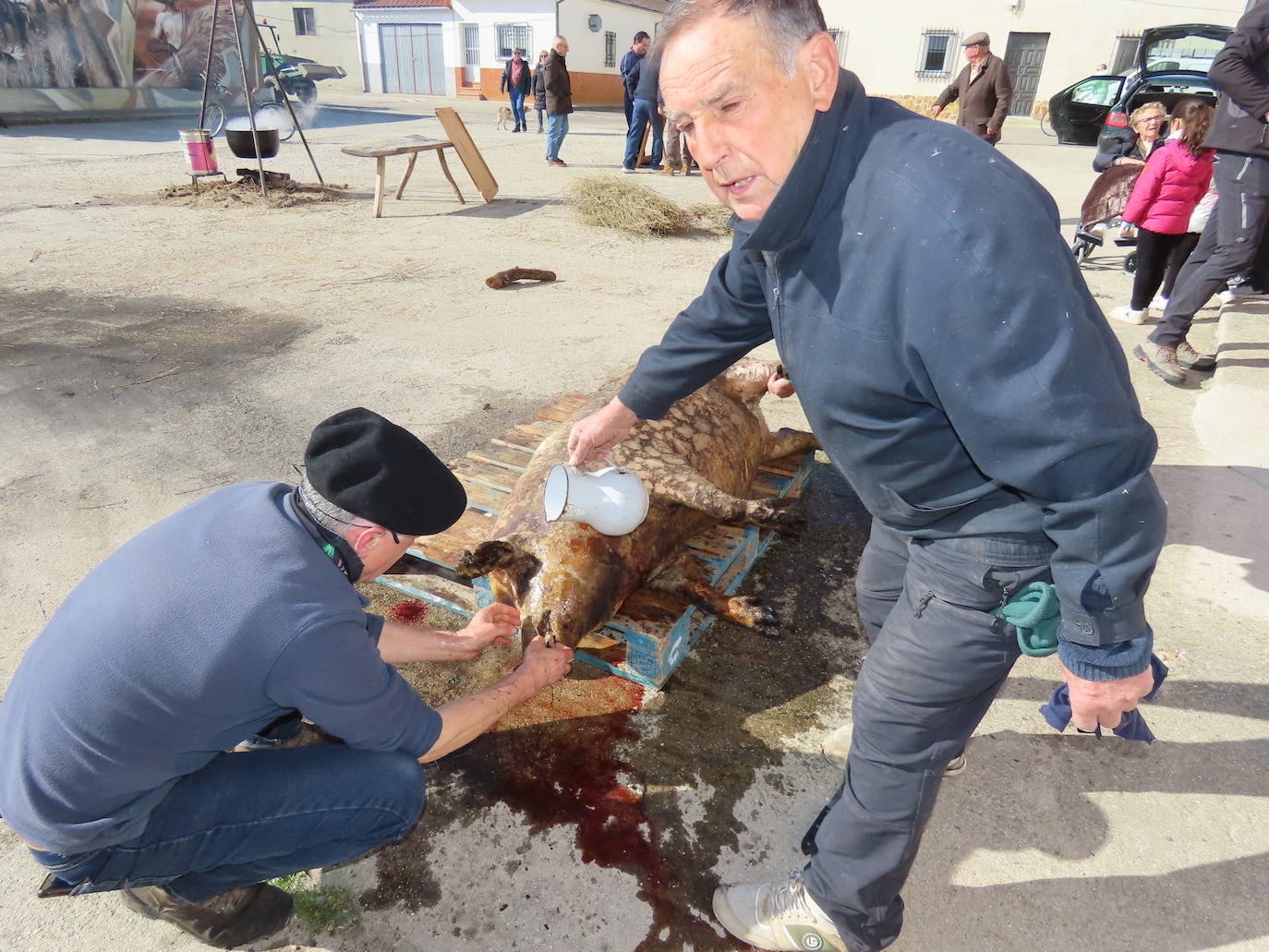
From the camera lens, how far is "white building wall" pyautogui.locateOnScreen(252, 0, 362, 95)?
3822cm

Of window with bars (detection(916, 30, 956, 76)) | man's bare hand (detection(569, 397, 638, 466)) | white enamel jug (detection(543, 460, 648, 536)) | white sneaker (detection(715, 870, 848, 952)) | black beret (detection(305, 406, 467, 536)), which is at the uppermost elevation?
window with bars (detection(916, 30, 956, 76))

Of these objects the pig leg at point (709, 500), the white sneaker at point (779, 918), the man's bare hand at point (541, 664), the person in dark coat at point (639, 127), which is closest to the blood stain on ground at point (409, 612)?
the man's bare hand at point (541, 664)

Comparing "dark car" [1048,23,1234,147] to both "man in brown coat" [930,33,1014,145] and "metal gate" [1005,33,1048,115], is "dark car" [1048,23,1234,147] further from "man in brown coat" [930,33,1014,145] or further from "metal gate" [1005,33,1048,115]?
"metal gate" [1005,33,1048,115]

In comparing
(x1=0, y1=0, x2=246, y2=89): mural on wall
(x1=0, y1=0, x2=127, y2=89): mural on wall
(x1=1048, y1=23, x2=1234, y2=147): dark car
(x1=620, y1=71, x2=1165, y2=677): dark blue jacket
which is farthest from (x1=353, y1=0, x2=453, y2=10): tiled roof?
(x1=620, y1=71, x2=1165, y2=677): dark blue jacket

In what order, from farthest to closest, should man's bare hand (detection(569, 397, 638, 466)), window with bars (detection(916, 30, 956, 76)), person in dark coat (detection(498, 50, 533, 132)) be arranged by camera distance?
window with bars (detection(916, 30, 956, 76))
person in dark coat (detection(498, 50, 533, 132))
man's bare hand (detection(569, 397, 638, 466))

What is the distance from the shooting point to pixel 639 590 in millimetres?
3250

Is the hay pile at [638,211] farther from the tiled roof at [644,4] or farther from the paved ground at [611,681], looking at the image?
the tiled roof at [644,4]

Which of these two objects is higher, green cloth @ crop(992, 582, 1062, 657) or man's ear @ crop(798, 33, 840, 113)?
man's ear @ crop(798, 33, 840, 113)

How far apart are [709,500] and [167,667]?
2028mm

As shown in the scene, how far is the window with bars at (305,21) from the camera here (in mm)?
38844

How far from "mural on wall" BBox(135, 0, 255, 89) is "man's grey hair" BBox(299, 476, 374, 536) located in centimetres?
2305

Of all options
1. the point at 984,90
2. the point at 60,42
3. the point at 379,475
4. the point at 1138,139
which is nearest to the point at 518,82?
the point at 60,42

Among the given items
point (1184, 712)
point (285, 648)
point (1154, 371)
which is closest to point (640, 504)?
point (285, 648)

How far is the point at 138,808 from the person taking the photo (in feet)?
6.02
